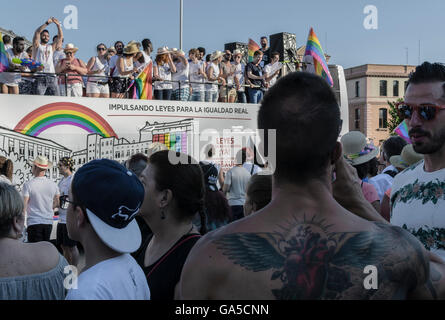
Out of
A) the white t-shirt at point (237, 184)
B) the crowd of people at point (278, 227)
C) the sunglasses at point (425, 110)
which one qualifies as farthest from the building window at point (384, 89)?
the sunglasses at point (425, 110)

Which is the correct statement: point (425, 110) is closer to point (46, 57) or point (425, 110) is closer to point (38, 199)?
point (38, 199)

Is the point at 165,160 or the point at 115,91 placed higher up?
the point at 115,91

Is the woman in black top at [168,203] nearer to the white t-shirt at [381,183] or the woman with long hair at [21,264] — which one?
the woman with long hair at [21,264]

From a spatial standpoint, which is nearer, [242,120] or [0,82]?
[0,82]

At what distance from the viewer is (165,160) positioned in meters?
3.17

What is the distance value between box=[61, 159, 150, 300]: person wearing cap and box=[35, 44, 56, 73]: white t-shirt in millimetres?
9182

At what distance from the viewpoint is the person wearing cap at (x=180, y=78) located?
39.8ft

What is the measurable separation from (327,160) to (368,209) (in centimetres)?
38

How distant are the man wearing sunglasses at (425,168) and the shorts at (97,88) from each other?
8.96 metres

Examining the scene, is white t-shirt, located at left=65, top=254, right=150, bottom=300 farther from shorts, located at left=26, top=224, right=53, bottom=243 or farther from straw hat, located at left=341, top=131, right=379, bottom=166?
shorts, located at left=26, top=224, right=53, bottom=243

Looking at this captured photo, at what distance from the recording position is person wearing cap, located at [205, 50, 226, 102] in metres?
12.7

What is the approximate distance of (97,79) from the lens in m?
11.2

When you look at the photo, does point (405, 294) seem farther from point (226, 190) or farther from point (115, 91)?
point (115, 91)

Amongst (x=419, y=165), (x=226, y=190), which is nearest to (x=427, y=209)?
(x=419, y=165)
